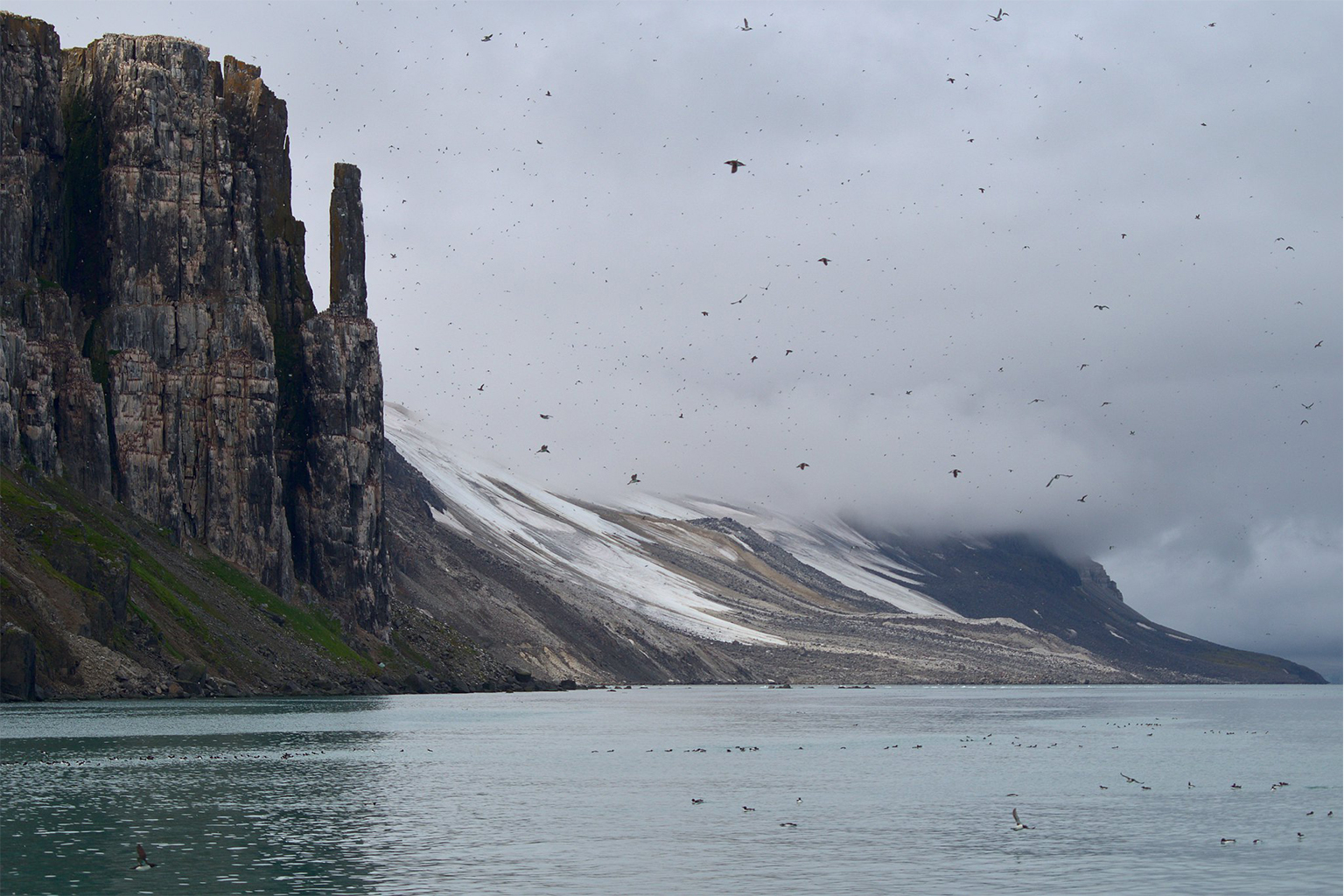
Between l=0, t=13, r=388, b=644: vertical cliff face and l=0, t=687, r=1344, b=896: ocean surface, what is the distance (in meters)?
54.0

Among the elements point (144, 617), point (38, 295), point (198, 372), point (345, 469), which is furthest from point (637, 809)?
point (345, 469)

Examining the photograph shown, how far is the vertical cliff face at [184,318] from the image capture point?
154m

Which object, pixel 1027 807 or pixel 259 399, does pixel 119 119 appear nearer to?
pixel 259 399

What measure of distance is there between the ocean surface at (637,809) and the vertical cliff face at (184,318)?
54.0m

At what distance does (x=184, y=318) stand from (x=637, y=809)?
Answer: 121 meters

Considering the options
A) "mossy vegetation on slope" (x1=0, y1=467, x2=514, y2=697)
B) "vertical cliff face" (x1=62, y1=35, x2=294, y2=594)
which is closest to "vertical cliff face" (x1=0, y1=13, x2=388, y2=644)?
"vertical cliff face" (x1=62, y1=35, x2=294, y2=594)

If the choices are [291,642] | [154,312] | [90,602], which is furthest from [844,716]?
[154,312]

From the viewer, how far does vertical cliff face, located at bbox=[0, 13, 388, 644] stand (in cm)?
15375

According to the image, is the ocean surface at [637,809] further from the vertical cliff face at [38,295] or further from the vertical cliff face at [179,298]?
the vertical cliff face at [179,298]

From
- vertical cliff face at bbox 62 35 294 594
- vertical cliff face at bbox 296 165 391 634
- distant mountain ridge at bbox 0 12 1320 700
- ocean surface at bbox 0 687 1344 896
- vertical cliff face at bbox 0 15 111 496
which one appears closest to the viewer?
ocean surface at bbox 0 687 1344 896

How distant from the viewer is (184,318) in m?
162

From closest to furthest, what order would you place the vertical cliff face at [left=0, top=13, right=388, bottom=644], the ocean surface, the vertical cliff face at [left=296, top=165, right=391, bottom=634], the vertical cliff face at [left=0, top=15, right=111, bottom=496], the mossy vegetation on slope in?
the ocean surface
the mossy vegetation on slope
the vertical cliff face at [left=0, top=15, right=111, bottom=496]
the vertical cliff face at [left=0, top=13, right=388, bottom=644]
the vertical cliff face at [left=296, top=165, right=391, bottom=634]

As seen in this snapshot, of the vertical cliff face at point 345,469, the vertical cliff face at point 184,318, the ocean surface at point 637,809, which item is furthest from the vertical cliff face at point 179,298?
the ocean surface at point 637,809

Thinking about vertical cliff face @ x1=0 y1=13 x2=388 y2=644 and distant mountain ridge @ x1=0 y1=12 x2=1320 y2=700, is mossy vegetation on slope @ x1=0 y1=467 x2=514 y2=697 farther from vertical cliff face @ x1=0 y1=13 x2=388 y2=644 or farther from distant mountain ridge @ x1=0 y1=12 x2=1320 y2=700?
vertical cliff face @ x1=0 y1=13 x2=388 y2=644
